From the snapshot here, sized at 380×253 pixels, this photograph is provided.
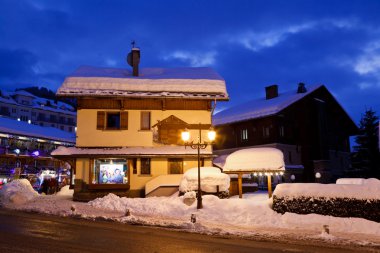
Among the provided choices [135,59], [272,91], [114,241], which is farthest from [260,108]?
[114,241]

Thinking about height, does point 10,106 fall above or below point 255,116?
above

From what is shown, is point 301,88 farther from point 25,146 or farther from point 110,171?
point 25,146

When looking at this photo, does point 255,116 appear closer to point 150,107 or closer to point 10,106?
point 150,107

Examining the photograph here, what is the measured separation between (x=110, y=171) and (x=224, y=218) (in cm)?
1220

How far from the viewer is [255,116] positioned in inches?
1634

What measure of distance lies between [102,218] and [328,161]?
32.7 metres

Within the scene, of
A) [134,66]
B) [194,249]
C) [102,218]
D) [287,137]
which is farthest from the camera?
[287,137]

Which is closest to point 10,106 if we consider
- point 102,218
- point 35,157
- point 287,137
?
point 35,157

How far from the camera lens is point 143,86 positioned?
27.8 m

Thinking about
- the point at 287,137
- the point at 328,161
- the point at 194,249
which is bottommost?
the point at 194,249

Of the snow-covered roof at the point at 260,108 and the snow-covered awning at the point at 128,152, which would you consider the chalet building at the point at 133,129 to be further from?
the snow-covered roof at the point at 260,108

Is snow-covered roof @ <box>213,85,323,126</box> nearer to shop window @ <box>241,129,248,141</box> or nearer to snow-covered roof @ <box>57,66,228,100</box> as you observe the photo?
shop window @ <box>241,129,248,141</box>

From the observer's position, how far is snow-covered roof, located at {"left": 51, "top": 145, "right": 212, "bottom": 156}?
25.8 meters

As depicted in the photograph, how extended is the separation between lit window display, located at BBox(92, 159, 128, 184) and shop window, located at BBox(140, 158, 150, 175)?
117cm
